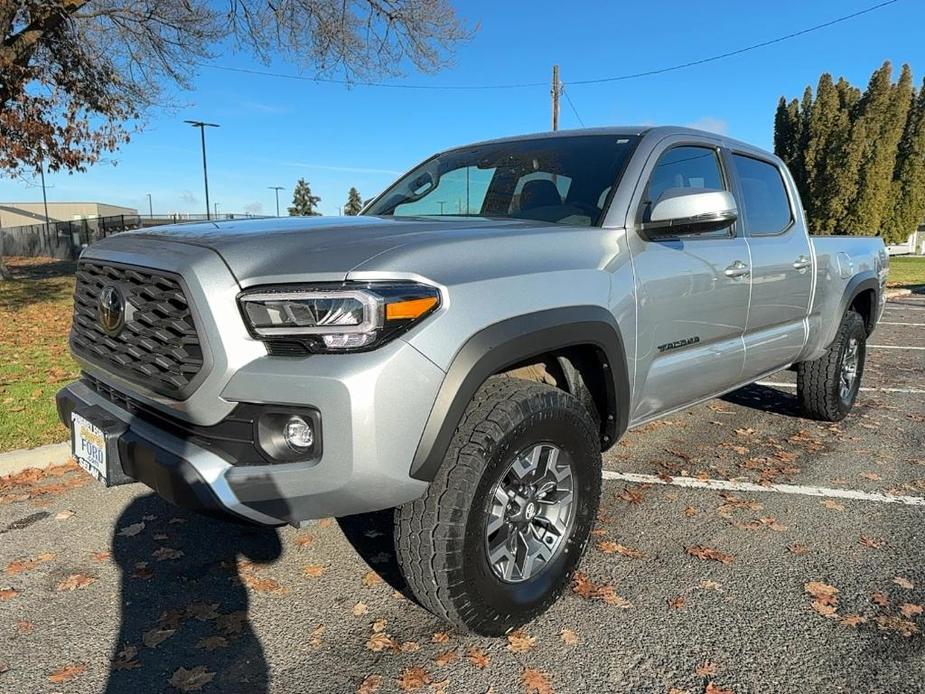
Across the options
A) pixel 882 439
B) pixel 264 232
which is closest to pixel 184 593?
pixel 264 232

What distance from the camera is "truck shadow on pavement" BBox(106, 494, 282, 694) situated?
236 cm

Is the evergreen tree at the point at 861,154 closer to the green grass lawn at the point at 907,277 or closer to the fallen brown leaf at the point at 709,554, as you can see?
the green grass lawn at the point at 907,277

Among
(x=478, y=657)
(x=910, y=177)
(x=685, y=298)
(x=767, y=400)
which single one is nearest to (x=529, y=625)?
(x=478, y=657)

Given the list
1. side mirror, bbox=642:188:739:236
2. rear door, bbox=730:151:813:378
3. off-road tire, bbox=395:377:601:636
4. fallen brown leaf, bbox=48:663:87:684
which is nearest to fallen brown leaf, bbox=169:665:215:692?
fallen brown leaf, bbox=48:663:87:684

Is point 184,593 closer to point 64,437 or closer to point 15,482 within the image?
point 15,482

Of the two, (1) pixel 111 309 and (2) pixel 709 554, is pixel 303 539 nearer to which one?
(1) pixel 111 309

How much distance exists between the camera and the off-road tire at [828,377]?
496cm

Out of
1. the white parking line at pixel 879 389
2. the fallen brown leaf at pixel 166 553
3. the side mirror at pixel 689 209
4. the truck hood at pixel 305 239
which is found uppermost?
the side mirror at pixel 689 209

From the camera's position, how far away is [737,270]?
3578 millimetres

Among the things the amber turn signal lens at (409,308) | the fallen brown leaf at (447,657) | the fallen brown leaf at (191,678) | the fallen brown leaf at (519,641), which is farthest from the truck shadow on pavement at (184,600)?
the amber turn signal lens at (409,308)

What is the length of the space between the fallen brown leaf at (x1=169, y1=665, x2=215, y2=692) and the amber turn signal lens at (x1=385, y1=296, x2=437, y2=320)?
140cm

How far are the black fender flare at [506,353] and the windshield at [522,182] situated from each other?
59 cm

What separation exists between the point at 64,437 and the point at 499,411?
11.4 ft

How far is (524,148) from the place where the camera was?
3701 mm
